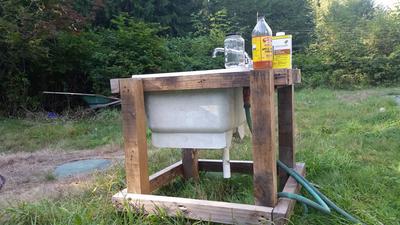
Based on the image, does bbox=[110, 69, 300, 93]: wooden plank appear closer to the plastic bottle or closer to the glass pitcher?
the plastic bottle

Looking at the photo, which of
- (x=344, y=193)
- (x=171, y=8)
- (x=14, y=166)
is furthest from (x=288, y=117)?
(x=171, y=8)

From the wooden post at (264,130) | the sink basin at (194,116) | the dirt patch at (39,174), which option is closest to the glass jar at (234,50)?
the sink basin at (194,116)

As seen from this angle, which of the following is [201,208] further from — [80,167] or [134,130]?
[80,167]

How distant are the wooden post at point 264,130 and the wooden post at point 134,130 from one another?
487 millimetres

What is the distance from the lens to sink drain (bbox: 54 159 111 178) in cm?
246

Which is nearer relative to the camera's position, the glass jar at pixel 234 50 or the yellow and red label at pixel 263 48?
the yellow and red label at pixel 263 48

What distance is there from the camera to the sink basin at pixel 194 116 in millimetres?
1382

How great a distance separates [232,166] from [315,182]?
0.45 m

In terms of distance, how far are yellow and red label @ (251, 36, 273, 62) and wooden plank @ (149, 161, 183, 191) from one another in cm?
83

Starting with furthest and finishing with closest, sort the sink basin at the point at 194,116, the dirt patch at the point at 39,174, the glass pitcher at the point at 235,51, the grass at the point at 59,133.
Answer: the grass at the point at 59,133
the dirt patch at the point at 39,174
the glass pitcher at the point at 235,51
the sink basin at the point at 194,116

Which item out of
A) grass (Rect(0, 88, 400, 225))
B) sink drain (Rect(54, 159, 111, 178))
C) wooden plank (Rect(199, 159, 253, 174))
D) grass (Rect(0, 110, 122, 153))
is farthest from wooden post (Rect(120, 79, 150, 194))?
grass (Rect(0, 110, 122, 153))

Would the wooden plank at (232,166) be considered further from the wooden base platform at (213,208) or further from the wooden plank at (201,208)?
the wooden plank at (201,208)

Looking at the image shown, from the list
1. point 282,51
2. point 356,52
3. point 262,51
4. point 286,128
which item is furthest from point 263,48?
point 356,52

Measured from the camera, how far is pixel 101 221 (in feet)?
4.50
